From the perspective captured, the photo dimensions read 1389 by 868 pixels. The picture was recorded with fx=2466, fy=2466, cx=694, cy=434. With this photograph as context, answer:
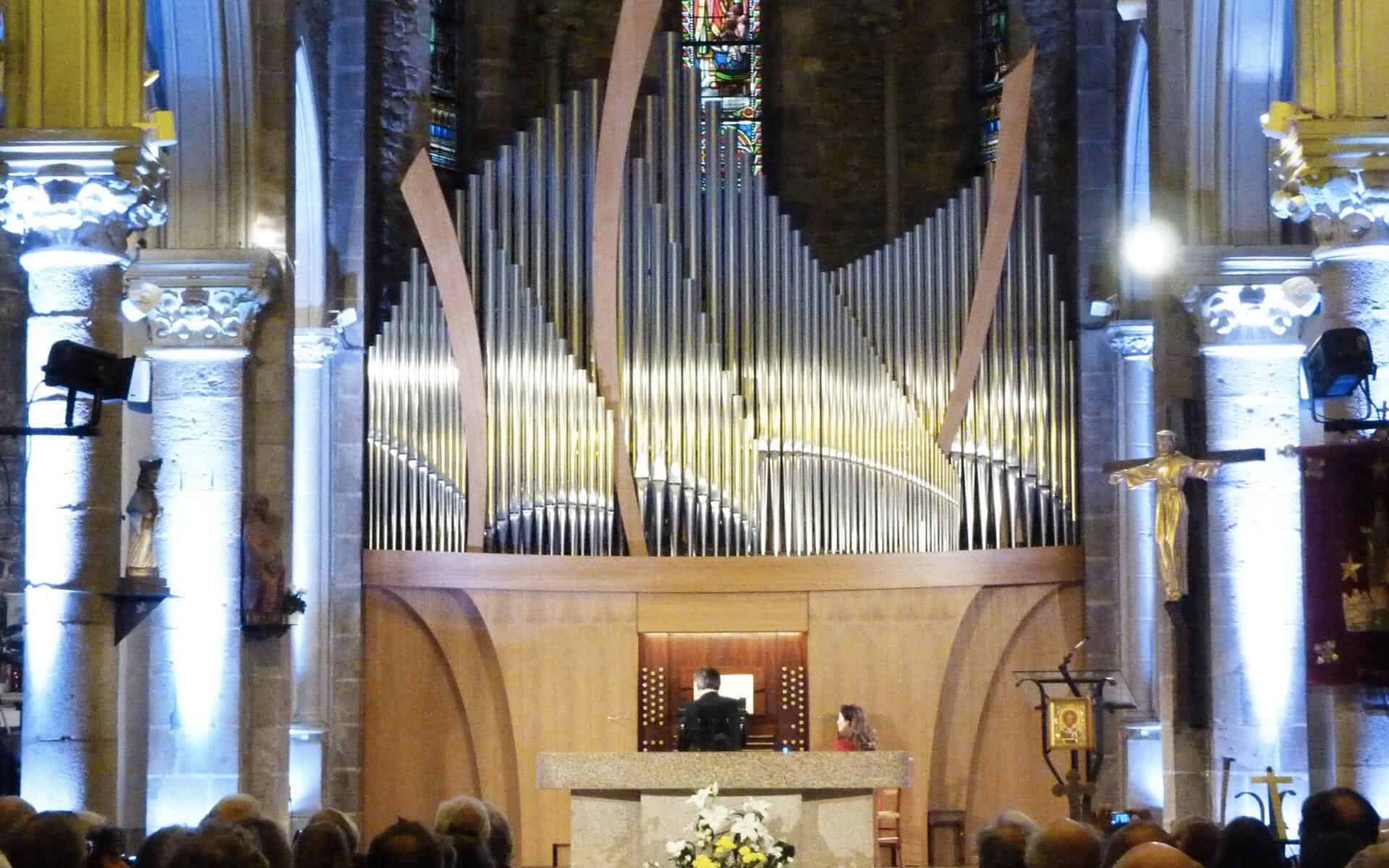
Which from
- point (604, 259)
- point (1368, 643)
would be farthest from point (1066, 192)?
point (1368, 643)

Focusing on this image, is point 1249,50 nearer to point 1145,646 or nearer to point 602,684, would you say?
point 1145,646

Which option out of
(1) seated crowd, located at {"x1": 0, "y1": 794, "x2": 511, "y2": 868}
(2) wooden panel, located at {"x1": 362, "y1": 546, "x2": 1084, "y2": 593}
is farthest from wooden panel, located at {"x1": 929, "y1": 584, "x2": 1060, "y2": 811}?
(1) seated crowd, located at {"x1": 0, "y1": 794, "x2": 511, "y2": 868}

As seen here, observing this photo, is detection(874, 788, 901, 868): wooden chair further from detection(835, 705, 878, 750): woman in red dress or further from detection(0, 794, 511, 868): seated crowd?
detection(0, 794, 511, 868): seated crowd

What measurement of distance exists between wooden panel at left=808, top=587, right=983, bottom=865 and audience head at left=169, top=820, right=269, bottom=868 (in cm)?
1333

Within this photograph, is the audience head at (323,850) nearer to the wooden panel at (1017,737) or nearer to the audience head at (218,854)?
the audience head at (218,854)

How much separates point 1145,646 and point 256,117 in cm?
827

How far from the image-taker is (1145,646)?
19.9m

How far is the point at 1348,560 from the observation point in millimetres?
12281

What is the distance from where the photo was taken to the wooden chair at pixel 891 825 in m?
19.3

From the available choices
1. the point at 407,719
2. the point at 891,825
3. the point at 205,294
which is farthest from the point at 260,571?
the point at 891,825

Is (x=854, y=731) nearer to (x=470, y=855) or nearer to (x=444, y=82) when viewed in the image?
(x=444, y=82)

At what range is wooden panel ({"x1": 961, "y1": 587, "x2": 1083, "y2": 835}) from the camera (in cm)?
2070

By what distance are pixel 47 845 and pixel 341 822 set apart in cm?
143

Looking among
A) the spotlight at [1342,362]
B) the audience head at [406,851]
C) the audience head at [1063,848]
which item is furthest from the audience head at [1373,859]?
the spotlight at [1342,362]
